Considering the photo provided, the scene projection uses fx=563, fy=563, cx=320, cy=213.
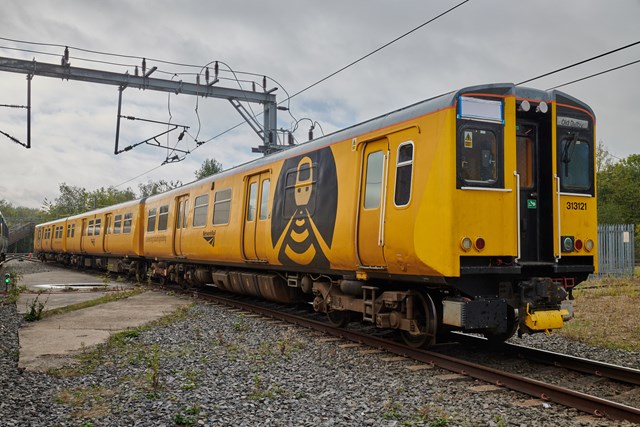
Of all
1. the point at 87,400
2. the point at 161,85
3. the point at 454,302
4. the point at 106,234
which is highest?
the point at 161,85

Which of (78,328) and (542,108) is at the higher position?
(542,108)

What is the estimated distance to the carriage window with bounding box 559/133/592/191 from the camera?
7.34 meters

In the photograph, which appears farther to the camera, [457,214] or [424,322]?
[424,322]

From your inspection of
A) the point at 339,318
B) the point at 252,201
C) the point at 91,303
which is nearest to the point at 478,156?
the point at 339,318

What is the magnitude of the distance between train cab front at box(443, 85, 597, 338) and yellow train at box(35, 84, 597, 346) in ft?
0.05

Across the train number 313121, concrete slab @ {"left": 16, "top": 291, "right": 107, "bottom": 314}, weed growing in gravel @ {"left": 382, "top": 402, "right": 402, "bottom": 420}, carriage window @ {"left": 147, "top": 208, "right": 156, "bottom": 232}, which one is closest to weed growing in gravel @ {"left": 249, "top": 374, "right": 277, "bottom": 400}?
weed growing in gravel @ {"left": 382, "top": 402, "right": 402, "bottom": 420}

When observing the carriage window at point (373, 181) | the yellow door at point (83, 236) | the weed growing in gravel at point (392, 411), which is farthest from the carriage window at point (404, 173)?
the yellow door at point (83, 236)

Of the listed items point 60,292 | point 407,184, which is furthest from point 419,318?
point 60,292

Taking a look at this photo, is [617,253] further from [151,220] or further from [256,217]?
[151,220]

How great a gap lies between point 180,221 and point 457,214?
1088 cm

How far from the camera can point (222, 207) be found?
42.9 ft

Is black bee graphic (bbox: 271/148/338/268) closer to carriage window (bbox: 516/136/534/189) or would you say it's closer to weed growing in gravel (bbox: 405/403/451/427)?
carriage window (bbox: 516/136/534/189)

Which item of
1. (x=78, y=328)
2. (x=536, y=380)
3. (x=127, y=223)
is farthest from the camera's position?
(x=127, y=223)

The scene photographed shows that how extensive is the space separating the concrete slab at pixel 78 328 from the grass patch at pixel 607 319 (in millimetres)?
7422
